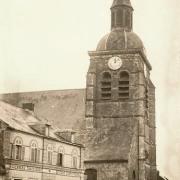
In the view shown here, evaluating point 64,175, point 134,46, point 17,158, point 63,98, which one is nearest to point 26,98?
point 63,98

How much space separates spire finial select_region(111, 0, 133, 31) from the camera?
178 ft

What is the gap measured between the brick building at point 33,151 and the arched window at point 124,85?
11.6 m

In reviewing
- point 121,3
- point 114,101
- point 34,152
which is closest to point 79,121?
point 114,101

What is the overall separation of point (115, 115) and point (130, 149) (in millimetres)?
5879

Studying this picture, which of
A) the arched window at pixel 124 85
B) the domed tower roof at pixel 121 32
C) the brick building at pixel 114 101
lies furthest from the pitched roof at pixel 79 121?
the domed tower roof at pixel 121 32

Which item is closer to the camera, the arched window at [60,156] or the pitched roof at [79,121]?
the arched window at [60,156]

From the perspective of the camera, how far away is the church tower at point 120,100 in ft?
162

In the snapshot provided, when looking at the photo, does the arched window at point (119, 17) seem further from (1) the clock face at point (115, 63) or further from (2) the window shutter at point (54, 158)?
(2) the window shutter at point (54, 158)

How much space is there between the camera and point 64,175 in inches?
1577

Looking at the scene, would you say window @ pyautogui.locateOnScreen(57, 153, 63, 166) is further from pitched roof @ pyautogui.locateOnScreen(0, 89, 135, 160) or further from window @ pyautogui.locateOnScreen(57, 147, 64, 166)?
pitched roof @ pyautogui.locateOnScreen(0, 89, 135, 160)

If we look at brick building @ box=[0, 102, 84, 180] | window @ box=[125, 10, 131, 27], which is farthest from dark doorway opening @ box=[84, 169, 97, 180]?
window @ box=[125, 10, 131, 27]

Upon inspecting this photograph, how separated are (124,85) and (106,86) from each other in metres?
2.04

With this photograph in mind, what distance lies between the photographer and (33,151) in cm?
3594

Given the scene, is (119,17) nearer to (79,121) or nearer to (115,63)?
(115,63)
